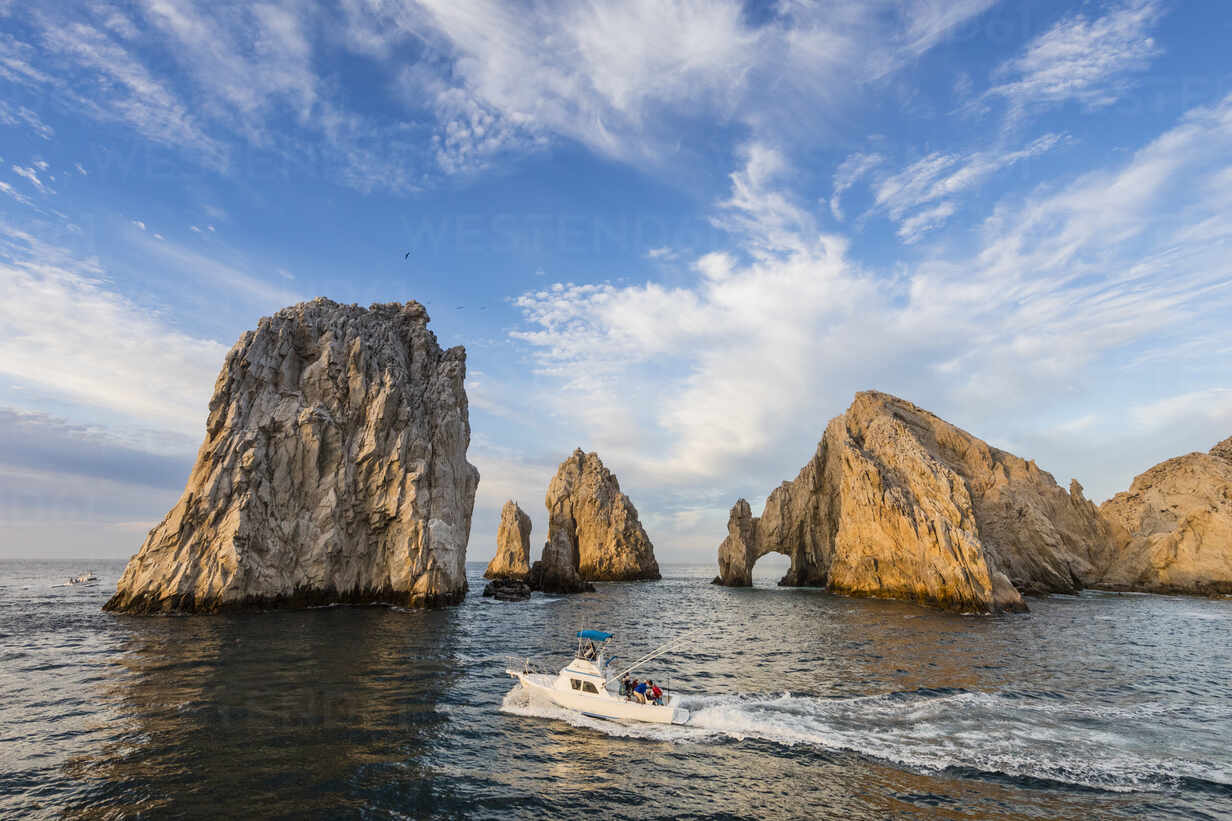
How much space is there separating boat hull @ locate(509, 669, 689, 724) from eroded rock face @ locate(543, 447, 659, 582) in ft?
276

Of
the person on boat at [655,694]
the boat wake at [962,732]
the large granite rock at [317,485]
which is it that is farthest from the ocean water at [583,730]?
the large granite rock at [317,485]

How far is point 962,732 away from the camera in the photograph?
20109mm

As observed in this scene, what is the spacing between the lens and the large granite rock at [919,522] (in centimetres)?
6103

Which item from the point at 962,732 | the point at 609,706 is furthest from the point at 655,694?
the point at 962,732

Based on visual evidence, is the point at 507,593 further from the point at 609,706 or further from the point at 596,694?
the point at 609,706

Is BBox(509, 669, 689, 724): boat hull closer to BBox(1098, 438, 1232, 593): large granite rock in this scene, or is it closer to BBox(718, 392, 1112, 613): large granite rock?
BBox(718, 392, 1112, 613): large granite rock

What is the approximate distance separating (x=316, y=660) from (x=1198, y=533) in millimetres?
107566

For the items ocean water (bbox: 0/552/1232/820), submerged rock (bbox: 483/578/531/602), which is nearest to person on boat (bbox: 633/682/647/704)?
ocean water (bbox: 0/552/1232/820)

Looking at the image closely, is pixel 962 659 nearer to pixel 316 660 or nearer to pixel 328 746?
pixel 328 746

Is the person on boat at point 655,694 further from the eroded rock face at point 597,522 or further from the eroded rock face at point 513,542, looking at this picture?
the eroded rock face at point 597,522

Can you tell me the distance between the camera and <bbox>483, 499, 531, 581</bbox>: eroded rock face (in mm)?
97688

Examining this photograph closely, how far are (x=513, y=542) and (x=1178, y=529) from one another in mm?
99596

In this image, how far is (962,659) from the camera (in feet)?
106

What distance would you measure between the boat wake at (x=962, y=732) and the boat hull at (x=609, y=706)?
301 mm
